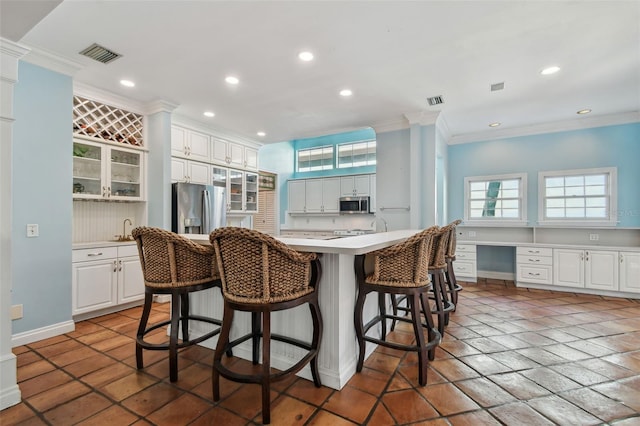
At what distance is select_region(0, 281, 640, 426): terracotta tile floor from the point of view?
162 cm

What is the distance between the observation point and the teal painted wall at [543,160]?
4.50 meters

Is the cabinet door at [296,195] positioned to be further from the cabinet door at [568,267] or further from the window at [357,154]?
the cabinet door at [568,267]

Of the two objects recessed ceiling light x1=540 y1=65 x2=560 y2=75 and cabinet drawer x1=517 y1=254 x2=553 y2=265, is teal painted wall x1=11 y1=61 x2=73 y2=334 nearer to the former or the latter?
recessed ceiling light x1=540 y1=65 x2=560 y2=75

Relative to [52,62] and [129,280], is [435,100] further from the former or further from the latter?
[129,280]

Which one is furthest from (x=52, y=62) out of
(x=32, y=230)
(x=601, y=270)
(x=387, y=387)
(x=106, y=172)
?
(x=601, y=270)

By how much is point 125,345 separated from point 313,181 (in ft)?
17.3

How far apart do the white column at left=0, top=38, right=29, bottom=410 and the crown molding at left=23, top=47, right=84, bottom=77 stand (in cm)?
122

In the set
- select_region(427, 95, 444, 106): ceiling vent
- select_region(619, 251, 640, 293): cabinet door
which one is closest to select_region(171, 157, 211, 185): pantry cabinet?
select_region(427, 95, 444, 106): ceiling vent

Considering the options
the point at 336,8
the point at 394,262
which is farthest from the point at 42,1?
the point at 394,262

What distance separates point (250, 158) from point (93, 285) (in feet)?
11.1

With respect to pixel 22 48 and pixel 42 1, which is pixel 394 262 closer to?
pixel 42 1

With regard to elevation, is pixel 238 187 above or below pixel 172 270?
above

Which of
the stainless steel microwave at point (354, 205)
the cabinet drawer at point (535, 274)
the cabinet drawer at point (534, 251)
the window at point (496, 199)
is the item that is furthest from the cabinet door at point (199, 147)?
the cabinet drawer at point (535, 274)

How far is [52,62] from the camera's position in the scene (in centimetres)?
282
